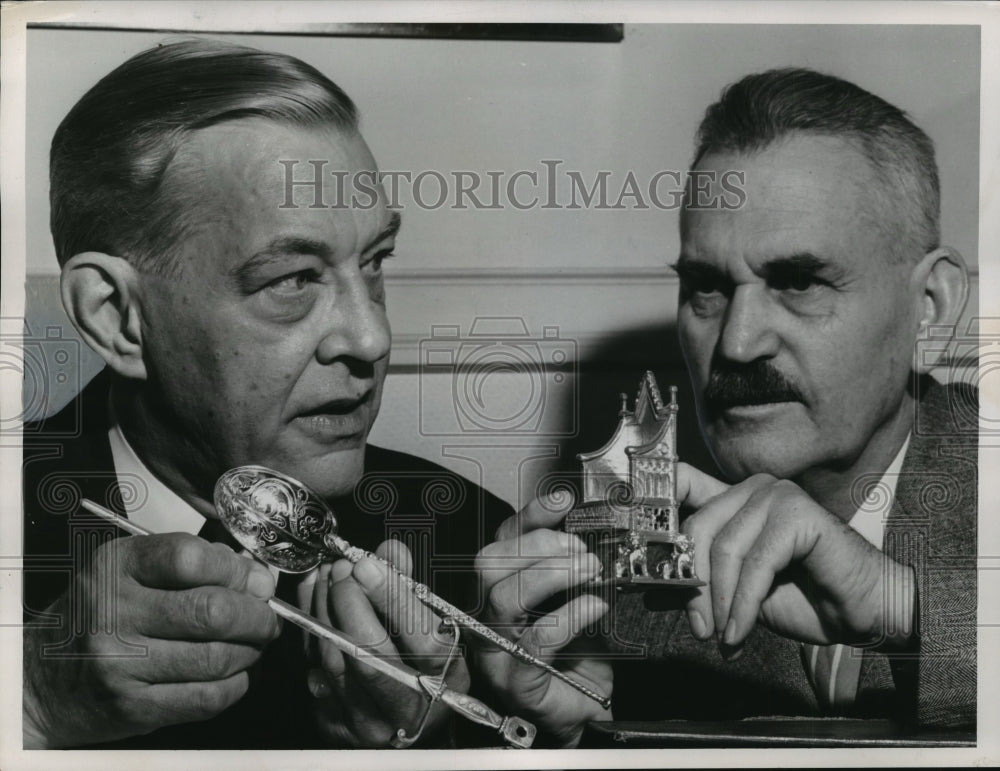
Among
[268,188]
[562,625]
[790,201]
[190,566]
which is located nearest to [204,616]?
[190,566]

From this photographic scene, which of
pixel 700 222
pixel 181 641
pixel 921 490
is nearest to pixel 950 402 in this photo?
pixel 921 490

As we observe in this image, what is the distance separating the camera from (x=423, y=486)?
2.79 m

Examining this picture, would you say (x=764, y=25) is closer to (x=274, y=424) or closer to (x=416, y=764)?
(x=274, y=424)

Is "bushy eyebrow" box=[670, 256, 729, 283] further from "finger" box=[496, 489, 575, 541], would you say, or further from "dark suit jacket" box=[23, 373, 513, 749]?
"dark suit jacket" box=[23, 373, 513, 749]

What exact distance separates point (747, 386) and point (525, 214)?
651 mm

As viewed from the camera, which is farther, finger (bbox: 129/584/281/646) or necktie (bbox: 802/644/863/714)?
necktie (bbox: 802/644/863/714)

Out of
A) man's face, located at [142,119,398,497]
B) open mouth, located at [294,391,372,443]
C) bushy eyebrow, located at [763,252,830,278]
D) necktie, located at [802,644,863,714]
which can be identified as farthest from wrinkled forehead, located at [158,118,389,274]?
necktie, located at [802,644,863,714]

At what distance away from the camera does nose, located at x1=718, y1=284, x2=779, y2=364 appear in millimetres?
2750

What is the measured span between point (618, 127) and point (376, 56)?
59 centimetres

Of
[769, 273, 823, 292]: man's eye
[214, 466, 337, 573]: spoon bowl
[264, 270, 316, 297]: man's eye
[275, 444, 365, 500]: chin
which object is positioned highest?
[769, 273, 823, 292]: man's eye

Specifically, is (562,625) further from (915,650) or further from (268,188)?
(268,188)

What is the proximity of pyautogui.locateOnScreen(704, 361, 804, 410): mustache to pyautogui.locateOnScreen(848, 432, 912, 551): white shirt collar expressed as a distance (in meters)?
0.29

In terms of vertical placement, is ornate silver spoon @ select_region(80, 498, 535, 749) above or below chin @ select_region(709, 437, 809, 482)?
below

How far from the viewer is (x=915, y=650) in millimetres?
2807
